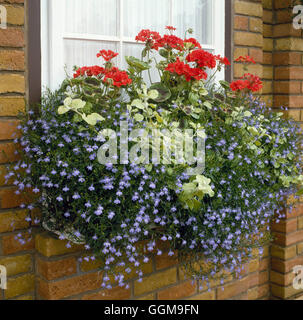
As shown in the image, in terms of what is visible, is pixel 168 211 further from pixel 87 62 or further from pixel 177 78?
pixel 87 62

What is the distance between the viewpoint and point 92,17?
2.03 m

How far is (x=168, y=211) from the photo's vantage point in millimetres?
1724

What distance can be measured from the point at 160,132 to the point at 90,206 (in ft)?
1.42

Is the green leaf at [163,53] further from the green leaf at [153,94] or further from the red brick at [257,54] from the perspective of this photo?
the red brick at [257,54]

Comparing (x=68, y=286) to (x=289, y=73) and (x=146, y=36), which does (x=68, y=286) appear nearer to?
(x=146, y=36)

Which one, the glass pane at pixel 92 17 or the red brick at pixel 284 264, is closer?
the glass pane at pixel 92 17

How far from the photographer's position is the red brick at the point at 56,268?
6.06 ft

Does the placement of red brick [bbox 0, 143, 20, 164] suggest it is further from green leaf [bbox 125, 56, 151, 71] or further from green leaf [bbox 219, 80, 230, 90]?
green leaf [bbox 219, 80, 230, 90]

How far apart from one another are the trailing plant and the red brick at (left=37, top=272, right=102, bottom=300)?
12 cm

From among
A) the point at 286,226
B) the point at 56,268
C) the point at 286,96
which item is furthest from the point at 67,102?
the point at 286,226

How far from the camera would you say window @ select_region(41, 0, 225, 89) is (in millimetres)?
1916

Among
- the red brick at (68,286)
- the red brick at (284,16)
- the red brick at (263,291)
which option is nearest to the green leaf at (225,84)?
the red brick at (284,16)

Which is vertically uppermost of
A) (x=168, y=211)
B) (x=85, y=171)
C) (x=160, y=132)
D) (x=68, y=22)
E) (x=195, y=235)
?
(x=68, y=22)
